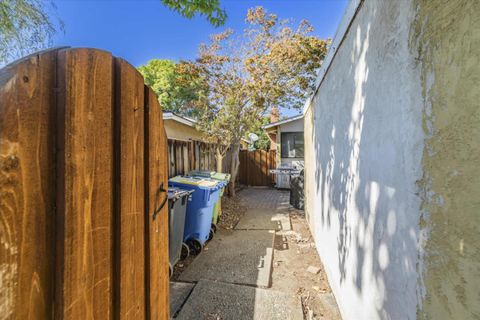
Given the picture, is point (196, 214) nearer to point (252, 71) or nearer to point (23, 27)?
point (23, 27)

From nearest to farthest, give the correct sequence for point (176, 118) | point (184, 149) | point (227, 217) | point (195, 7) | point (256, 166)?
point (195, 7)
point (184, 149)
point (227, 217)
point (176, 118)
point (256, 166)

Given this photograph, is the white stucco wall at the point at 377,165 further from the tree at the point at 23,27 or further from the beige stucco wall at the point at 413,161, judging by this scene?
the tree at the point at 23,27

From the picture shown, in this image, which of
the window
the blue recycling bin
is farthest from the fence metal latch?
the window

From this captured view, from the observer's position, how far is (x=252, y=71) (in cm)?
898

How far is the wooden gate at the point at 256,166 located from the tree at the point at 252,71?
4097 millimetres

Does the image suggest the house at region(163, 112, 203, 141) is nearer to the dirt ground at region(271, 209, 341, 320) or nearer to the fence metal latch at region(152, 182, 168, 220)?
the dirt ground at region(271, 209, 341, 320)

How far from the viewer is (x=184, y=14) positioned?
3.47m

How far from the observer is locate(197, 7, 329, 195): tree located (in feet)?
28.5

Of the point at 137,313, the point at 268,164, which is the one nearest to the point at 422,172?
the point at 137,313

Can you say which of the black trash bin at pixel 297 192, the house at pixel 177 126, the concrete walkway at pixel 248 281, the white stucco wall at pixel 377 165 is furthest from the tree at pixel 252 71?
the white stucco wall at pixel 377 165

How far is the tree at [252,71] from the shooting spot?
869 centimetres

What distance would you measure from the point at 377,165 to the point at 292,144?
39.0 ft

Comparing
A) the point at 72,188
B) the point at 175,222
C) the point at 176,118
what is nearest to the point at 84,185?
the point at 72,188

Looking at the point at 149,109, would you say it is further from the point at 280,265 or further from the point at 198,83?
the point at 198,83
